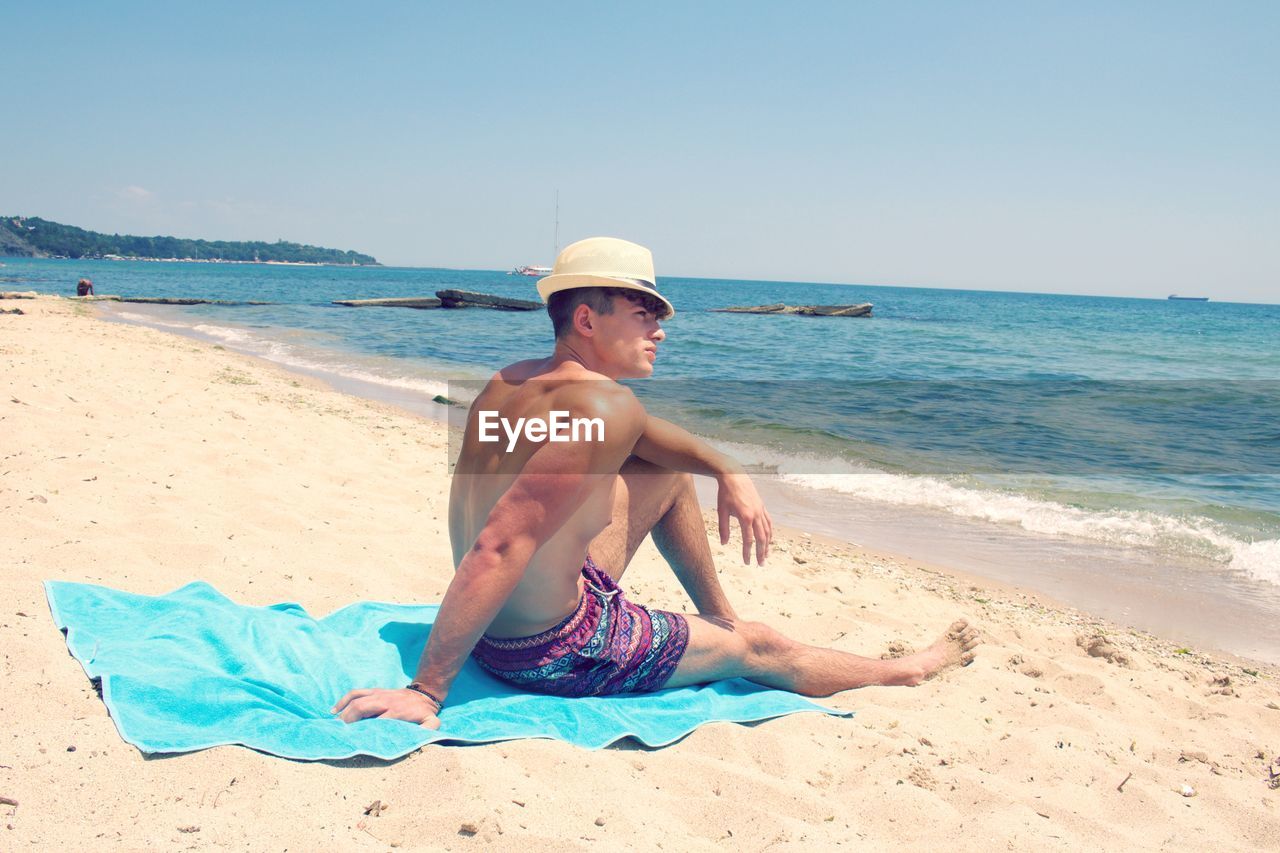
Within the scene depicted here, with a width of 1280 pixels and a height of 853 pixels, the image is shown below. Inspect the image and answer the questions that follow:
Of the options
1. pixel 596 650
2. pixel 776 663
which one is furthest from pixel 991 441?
pixel 596 650

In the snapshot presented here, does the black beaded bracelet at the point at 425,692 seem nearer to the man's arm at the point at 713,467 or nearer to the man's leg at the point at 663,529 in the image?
the man's leg at the point at 663,529

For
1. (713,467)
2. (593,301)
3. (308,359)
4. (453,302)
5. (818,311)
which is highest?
(818,311)

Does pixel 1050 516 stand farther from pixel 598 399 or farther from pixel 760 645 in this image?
pixel 598 399

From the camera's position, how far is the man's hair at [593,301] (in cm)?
253

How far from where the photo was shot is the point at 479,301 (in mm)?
39812

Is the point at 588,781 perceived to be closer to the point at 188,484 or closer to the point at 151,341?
the point at 188,484

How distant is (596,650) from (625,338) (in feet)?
3.32

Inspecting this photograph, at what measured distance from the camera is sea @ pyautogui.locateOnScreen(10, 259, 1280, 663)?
5.75 m

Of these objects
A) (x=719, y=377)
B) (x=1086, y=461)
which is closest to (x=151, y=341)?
(x=719, y=377)

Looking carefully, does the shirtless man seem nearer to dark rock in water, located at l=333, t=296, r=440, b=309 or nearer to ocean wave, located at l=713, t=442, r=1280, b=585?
ocean wave, located at l=713, t=442, r=1280, b=585

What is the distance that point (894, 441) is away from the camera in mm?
10625

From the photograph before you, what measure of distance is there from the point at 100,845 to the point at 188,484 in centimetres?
334

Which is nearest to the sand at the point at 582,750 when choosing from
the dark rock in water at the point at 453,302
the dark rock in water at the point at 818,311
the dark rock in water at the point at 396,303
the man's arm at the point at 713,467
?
the man's arm at the point at 713,467

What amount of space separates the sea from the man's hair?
12.7ft
